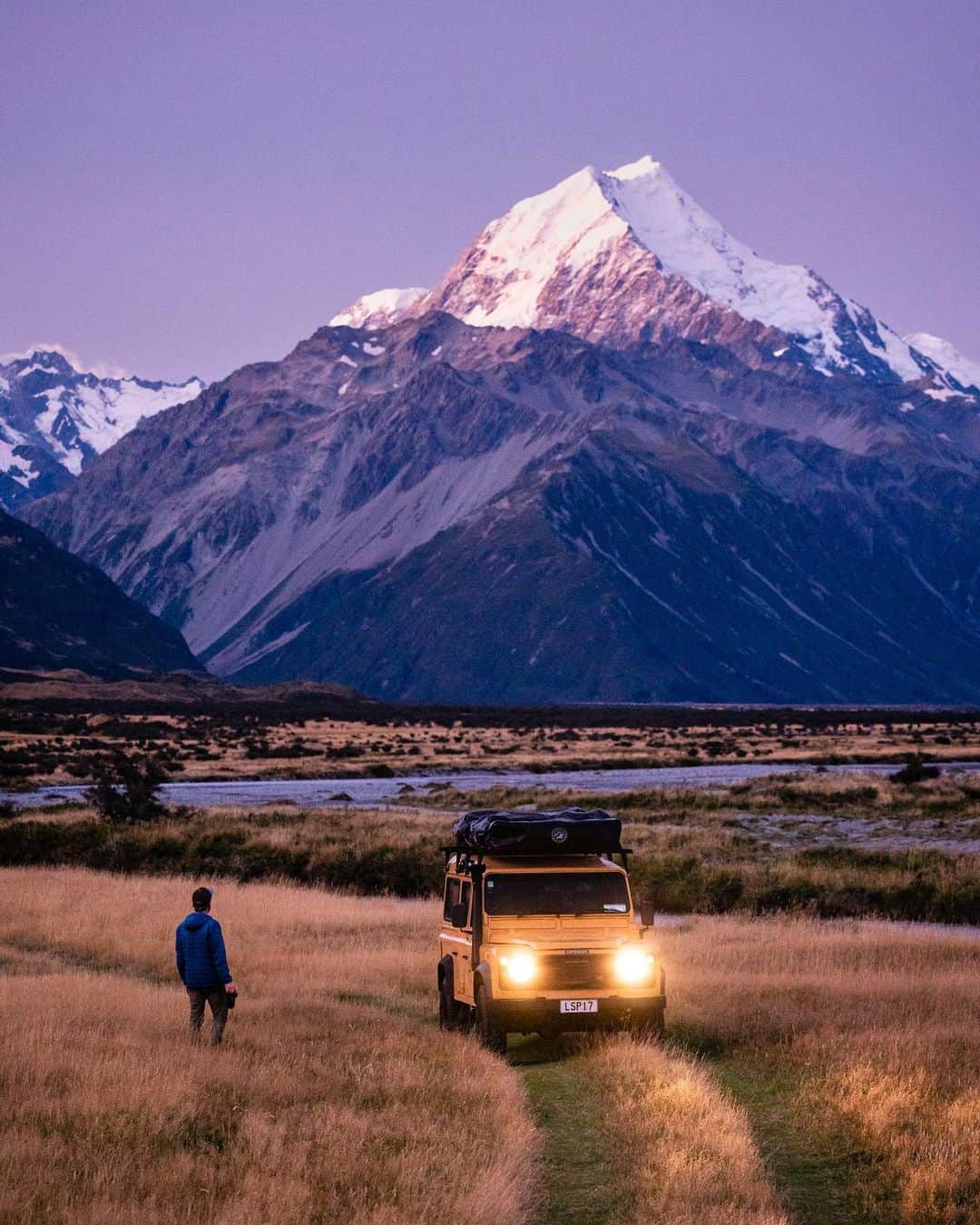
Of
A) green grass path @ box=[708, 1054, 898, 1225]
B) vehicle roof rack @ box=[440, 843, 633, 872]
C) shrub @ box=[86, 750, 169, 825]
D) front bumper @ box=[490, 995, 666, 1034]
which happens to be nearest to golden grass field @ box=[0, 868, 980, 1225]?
green grass path @ box=[708, 1054, 898, 1225]

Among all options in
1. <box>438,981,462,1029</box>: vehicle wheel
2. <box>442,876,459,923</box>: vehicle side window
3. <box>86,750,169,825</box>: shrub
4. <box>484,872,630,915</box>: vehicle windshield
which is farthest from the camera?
<box>86,750,169,825</box>: shrub

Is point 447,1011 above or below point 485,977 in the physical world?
below

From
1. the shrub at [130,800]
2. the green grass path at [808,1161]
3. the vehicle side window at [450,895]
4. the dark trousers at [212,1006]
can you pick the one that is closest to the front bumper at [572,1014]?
the green grass path at [808,1161]

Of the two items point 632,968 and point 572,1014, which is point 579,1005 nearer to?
point 572,1014

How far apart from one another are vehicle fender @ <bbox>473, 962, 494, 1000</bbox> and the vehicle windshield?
2.35 feet

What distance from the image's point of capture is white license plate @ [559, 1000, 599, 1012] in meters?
19.0

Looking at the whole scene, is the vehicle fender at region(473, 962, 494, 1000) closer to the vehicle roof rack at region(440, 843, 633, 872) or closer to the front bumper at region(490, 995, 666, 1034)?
the front bumper at region(490, 995, 666, 1034)

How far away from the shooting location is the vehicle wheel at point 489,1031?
1884 cm

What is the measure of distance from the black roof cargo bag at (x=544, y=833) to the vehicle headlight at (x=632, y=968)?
1.38 metres

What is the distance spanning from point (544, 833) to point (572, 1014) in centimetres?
214

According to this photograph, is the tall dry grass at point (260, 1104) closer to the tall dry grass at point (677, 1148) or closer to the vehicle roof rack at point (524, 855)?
the tall dry grass at point (677, 1148)

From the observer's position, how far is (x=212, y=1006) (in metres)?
18.6

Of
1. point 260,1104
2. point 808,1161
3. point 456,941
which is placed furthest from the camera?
point 456,941

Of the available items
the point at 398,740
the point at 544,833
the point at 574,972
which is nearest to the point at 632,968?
the point at 574,972
